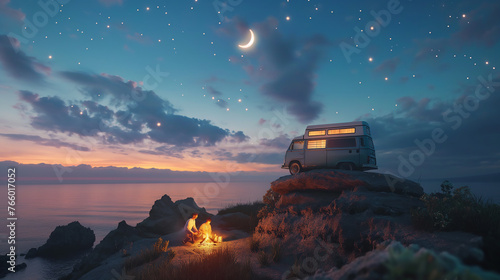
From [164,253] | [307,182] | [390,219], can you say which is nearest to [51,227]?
[164,253]

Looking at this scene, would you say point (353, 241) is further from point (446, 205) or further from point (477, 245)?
point (477, 245)

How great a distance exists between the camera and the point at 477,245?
151 inches

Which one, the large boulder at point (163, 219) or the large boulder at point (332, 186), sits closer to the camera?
the large boulder at point (332, 186)

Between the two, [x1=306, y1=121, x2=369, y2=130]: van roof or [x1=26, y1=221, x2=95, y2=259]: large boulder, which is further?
[x1=26, y1=221, x2=95, y2=259]: large boulder

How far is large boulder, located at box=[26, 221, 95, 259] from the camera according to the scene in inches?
1367

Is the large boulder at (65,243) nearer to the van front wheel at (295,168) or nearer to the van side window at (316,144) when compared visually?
the van front wheel at (295,168)

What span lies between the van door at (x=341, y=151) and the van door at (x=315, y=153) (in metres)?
0.29

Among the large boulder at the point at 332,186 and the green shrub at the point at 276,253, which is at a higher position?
the large boulder at the point at 332,186

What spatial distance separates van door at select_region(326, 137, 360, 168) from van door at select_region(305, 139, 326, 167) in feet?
0.96

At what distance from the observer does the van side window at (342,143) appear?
575 inches

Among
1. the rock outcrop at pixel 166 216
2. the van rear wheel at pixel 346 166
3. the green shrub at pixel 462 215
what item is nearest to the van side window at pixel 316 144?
the van rear wheel at pixel 346 166

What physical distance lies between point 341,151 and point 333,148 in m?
0.48

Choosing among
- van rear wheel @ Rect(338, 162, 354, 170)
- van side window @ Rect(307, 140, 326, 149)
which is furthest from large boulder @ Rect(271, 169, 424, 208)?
van side window @ Rect(307, 140, 326, 149)

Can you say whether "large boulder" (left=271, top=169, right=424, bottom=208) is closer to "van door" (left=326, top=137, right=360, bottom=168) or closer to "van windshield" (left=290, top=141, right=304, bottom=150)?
"van door" (left=326, top=137, right=360, bottom=168)
